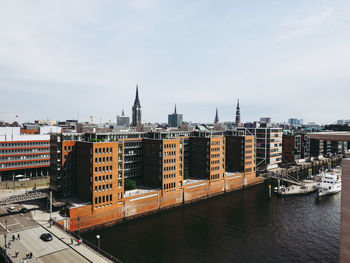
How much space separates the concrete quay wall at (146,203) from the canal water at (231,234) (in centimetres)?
299

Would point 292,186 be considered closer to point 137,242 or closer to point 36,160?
point 137,242

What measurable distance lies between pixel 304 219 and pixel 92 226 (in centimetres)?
7535

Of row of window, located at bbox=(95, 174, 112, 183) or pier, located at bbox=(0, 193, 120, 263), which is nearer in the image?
pier, located at bbox=(0, 193, 120, 263)

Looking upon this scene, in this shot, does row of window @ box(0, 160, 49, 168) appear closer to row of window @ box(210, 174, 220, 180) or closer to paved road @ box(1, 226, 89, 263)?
paved road @ box(1, 226, 89, 263)

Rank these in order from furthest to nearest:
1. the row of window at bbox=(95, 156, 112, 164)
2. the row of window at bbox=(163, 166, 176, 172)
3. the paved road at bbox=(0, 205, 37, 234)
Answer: the row of window at bbox=(163, 166, 176, 172) < the row of window at bbox=(95, 156, 112, 164) < the paved road at bbox=(0, 205, 37, 234)

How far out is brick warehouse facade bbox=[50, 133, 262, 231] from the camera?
8612 centimetres

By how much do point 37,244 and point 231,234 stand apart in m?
55.0

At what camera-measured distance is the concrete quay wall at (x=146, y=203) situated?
80938mm

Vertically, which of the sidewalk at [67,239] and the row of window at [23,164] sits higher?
the row of window at [23,164]

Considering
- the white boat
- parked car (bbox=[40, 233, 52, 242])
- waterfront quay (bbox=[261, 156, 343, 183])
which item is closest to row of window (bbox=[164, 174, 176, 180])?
parked car (bbox=[40, 233, 52, 242])

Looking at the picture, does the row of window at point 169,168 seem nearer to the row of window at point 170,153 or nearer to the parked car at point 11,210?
the row of window at point 170,153

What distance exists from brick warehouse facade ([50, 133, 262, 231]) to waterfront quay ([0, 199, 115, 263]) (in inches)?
381

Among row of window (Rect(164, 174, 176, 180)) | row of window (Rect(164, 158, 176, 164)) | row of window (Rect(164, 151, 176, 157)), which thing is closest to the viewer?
row of window (Rect(164, 174, 176, 180))

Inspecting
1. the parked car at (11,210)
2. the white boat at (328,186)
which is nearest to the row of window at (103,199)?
the parked car at (11,210)
